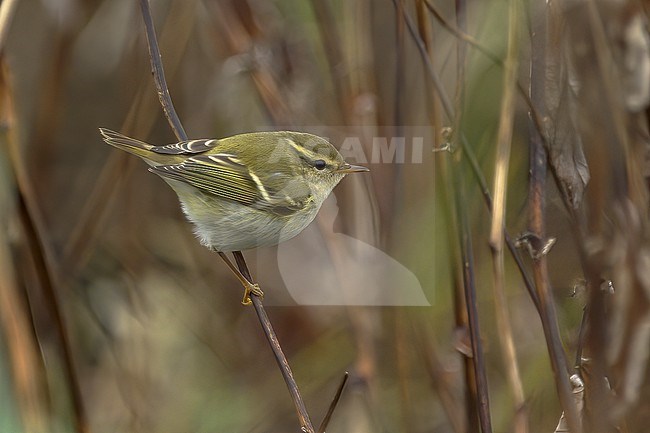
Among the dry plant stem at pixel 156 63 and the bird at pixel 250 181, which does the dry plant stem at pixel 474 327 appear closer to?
the bird at pixel 250 181

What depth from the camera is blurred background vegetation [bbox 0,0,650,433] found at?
1750 millimetres

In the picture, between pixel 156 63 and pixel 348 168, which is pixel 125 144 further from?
pixel 348 168

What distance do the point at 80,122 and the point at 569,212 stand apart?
2.08 meters

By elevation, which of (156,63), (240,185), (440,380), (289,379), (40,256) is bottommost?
(440,380)

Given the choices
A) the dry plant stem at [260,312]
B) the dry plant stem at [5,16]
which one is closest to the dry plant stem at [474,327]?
the dry plant stem at [260,312]

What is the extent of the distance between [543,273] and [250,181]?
896mm

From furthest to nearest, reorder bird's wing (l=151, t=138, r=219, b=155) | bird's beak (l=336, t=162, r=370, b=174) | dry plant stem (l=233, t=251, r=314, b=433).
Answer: bird's beak (l=336, t=162, r=370, b=174), bird's wing (l=151, t=138, r=219, b=155), dry plant stem (l=233, t=251, r=314, b=433)

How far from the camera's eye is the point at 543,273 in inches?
63.1

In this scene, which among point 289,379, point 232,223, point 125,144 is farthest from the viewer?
point 232,223

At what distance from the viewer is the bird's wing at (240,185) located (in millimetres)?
2037

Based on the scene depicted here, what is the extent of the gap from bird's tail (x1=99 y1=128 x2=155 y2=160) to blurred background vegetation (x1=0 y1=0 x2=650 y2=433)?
0.21 m

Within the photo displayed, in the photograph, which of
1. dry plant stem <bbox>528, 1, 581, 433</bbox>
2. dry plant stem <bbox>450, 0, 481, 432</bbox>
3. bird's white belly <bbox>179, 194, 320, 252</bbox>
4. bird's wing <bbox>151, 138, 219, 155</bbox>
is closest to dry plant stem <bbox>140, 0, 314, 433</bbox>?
bird's wing <bbox>151, 138, 219, 155</bbox>

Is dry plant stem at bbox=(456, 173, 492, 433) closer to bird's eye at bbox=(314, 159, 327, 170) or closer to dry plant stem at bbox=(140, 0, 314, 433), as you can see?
dry plant stem at bbox=(140, 0, 314, 433)

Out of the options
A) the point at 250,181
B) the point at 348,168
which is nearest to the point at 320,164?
the point at 348,168
